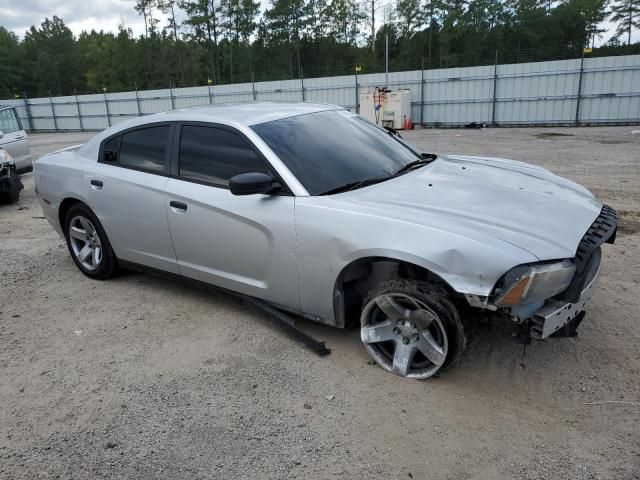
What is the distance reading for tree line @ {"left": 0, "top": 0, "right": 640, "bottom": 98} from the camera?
56344 millimetres

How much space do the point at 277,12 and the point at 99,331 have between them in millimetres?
66150

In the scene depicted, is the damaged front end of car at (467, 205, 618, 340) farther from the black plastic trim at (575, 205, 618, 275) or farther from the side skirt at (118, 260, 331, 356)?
the side skirt at (118, 260, 331, 356)

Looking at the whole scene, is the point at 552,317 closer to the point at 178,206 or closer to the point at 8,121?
the point at 178,206

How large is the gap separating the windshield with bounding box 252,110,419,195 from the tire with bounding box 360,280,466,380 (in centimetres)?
84

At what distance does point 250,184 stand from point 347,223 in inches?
26.0

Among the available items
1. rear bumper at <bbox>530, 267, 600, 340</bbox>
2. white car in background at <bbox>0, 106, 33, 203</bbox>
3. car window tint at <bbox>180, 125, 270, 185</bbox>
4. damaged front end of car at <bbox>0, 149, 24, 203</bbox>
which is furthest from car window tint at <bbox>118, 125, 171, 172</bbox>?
white car in background at <bbox>0, 106, 33, 203</bbox>

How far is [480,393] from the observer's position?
2.90 metres

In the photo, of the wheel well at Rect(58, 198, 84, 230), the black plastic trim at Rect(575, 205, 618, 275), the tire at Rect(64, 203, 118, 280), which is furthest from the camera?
the wheel well at Rect(58, 198, 84, 230)

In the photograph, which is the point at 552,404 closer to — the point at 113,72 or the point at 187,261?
the point at 187,261

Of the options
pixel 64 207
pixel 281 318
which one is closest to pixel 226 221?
pixel 281 318

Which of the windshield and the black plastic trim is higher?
the windshield

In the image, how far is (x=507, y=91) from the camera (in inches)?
868

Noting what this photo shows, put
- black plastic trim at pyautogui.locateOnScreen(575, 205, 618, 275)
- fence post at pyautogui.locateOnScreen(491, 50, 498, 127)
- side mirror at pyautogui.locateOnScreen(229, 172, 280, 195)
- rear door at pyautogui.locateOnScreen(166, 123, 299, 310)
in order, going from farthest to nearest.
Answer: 1. fence post at pyautogui.locateOnScreen(491, 50, 498, 127)
2. rear door at pyautogui.locateOnScreen(166, 123, 299, 310)
3. side mirror at pyautogui.locateOnScreen(229, 172, 280, 195)
4. black plastic trim at pyautogui.locateOnScreen(575, 205, 618, 275)

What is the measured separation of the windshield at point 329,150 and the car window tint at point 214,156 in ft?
0.54
